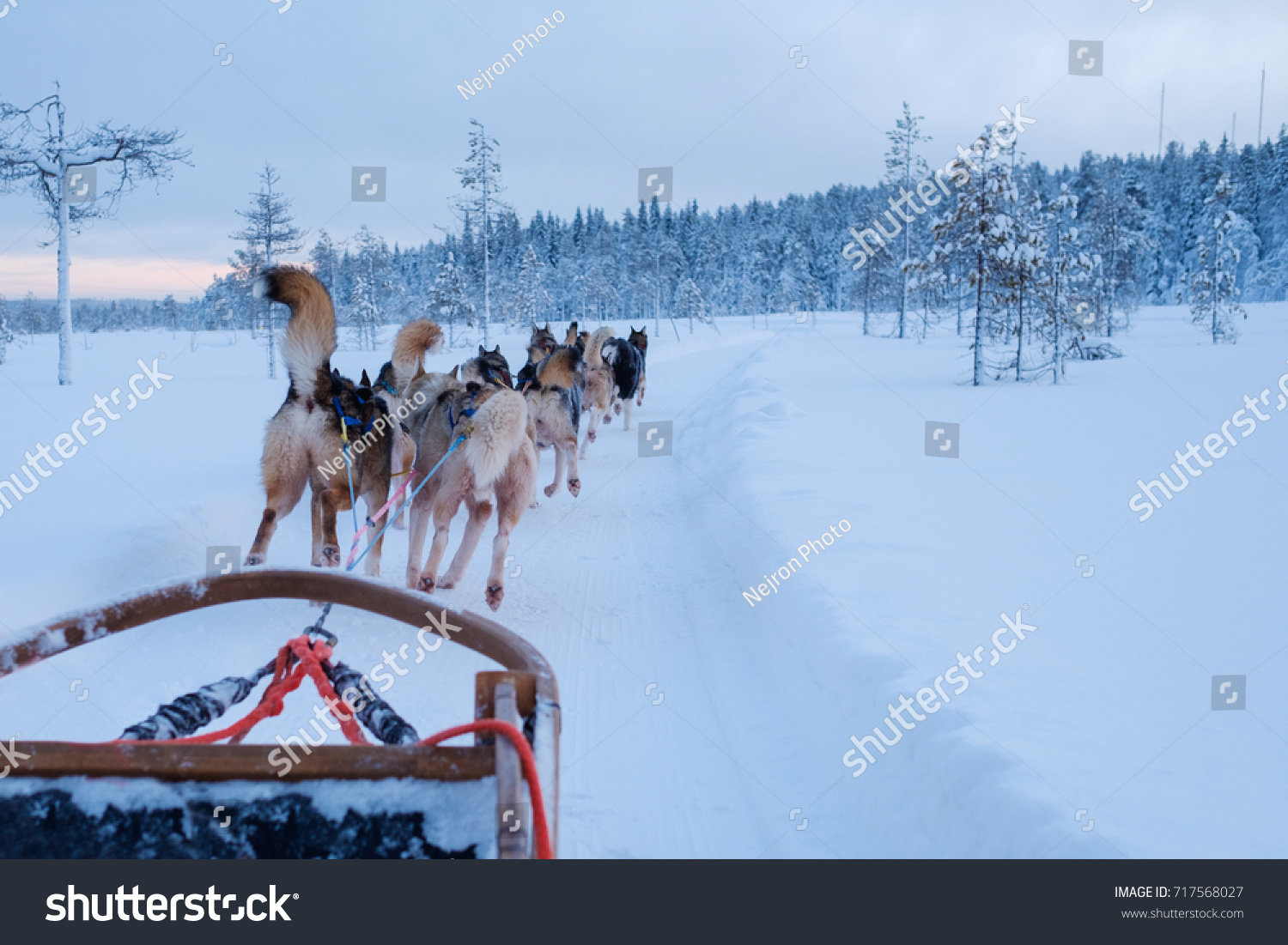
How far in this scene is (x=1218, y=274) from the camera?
3406 cm

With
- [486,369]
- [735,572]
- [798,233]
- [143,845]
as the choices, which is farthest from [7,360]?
[798,233]

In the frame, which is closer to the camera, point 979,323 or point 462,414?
point 462,414

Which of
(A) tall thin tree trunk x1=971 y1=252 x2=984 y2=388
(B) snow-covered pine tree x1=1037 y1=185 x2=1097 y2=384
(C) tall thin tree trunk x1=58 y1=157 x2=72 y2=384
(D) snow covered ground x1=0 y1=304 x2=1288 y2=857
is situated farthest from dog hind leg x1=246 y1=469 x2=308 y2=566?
(B) snow-covered pine tree x1=1037 y1=185 x2=1097 y2=384

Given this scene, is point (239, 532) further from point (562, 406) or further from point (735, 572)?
point (735, 572)

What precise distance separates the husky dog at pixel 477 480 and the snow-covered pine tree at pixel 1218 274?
37.7 m

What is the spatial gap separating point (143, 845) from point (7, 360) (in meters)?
31.6

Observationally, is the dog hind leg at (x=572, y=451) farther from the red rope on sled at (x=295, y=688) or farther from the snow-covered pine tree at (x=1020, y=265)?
the snow-covered pine tree at (x=1020, y=265)

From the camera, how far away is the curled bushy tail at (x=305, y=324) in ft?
15.6

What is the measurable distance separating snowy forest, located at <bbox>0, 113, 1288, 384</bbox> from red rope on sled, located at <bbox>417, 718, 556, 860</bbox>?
8.46m

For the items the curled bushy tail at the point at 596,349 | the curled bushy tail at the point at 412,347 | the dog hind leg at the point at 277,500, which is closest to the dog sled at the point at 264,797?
the dog hind leg at the point at 277,500

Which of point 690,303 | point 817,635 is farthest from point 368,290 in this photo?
point 817,635

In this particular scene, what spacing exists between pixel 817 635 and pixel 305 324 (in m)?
3.67

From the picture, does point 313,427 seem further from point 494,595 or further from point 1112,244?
point 1112,244
